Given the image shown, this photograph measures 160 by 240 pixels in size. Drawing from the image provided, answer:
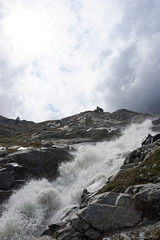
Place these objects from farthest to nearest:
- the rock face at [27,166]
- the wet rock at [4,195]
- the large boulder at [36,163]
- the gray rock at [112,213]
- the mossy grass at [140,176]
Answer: the large boulder at [36,163] → the rock face at [27,166] → the wet rock at [4,195] → the mossy grass at [140,176] → the gray rock at [112,213]

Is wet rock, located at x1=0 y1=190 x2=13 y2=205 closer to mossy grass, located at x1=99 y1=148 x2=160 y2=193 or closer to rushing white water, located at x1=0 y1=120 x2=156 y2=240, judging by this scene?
rushing white water, located at x1=0 y1=120 x2=156 y2=240

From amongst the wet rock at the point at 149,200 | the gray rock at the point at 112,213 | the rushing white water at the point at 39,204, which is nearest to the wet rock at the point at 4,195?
the rushing white water at the point at 39,204

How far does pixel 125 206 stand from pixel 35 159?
22.6 meters

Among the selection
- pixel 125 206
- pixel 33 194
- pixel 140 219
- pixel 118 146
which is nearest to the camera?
pixel 140 219

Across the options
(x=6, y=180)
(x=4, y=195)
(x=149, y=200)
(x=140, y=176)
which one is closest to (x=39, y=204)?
(x=4, y=195)

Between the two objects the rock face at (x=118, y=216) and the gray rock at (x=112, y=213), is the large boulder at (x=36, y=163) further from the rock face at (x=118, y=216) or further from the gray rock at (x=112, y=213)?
the gray rock at (x=112, y=213)

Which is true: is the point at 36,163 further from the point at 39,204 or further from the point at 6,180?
the point at 39,204

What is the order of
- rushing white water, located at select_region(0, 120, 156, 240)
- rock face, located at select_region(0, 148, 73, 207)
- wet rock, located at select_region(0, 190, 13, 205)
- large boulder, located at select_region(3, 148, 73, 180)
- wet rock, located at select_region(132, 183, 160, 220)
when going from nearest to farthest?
wet rock, located at select_region(132, 183, 160, 220) → rushing white water, located at select_region(0, 120, 156, 240) → wet rock, located at select_region(0, 190, 13, 205) → rock face, located at select_region(0, 148, 73, 207) → large boulder, located at select_region(3, 148, 73, 180)

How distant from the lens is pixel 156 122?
2340 inches

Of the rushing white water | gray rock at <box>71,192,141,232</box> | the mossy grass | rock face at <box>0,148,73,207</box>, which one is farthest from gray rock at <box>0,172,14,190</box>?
gray rock at <box>71,192,141,232</box>

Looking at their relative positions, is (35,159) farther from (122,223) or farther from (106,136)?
(106,136)

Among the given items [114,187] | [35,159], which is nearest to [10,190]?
[35,159]

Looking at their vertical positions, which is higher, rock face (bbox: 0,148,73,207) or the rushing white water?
rock face (bbox: 0,148,73,207)

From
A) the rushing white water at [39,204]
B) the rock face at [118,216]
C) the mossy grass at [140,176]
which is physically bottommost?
the rushing white water at [39,204]
